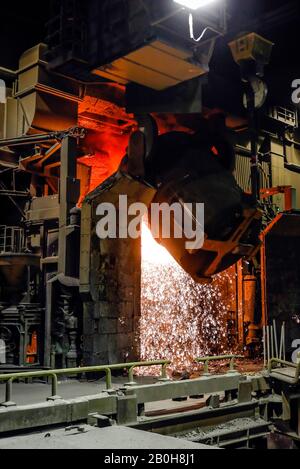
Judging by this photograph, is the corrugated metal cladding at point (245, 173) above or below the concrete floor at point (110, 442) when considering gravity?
above

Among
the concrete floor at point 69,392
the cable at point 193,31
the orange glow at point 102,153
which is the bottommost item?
the concrete floor at point 69,392

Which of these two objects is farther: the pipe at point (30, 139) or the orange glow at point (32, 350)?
the orange glow at point (32, 350)

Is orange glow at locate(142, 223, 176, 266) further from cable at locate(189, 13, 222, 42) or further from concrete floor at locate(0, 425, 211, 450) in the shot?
concrete floor at locate(0, 425, 211, 450)

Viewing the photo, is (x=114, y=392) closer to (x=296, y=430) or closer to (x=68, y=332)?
(x=68, y=332)

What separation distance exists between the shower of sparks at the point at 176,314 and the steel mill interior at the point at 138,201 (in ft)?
0.13

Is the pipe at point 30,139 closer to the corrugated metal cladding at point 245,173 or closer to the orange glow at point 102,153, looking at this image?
the orange glow at point 102,153

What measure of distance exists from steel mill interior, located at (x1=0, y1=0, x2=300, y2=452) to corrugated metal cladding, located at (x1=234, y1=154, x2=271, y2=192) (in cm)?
203

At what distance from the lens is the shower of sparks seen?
12.5 metres

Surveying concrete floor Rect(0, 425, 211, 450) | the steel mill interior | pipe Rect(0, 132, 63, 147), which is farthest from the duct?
concrete floor Rect(0, 425, 211, 450)

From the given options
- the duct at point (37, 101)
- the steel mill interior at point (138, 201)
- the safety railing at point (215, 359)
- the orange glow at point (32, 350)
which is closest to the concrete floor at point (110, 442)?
the steel mill interior at point (138, 201)

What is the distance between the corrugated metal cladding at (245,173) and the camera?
1504cm
